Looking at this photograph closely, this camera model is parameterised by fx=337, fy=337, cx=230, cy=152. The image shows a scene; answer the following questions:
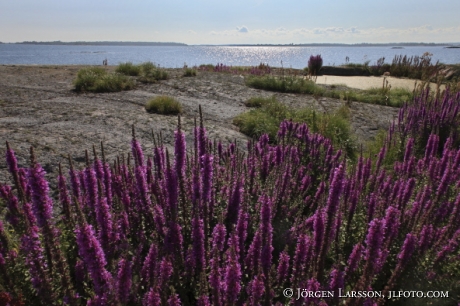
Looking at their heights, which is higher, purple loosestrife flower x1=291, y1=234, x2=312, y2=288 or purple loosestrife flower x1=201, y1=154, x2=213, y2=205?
purple loosestrife flower x1=201, y1=154, x2=213, y2=205

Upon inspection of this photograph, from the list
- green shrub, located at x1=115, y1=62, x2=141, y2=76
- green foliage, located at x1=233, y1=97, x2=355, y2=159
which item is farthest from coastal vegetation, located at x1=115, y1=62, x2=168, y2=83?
green foliage, located at x1=233, y1=97, x2=355, y2=159

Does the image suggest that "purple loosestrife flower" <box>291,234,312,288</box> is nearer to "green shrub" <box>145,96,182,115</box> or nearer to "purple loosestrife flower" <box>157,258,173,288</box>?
"purple loosestrife flower" <box>157,258,173,288</box>

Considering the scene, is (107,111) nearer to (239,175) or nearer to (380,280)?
(239,175)

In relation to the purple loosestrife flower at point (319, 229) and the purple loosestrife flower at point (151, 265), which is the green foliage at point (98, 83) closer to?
the purple loosestrife flower at point (151, 265)

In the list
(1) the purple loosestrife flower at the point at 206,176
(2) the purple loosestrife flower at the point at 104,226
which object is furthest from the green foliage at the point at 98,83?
(2) the purple loosestrife flower at the point at 104,226

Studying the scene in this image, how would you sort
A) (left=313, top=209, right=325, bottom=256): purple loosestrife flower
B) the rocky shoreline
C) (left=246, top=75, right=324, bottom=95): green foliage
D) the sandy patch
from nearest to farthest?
(left=313, top=209, right=325, bottom=256): purple loosestrife flower → the rocky shoreline → (left=246, top=75, right=324, bottom=95): green foliage → the sandy patch

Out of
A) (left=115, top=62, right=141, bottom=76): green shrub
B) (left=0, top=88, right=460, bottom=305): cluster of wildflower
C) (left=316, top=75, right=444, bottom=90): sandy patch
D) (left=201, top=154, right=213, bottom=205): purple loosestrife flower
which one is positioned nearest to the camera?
(left=0, top=88, right=460, bottom=305): cluster of wildflower

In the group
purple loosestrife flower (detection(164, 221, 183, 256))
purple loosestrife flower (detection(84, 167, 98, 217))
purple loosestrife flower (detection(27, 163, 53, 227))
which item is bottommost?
purple loosestrife flower (detection(164, 221, 183, 256))

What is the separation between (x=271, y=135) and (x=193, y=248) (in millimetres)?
5361

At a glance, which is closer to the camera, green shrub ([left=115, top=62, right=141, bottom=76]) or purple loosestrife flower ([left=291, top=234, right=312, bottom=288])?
purple loosestrife flower ([left=291, top=234, right=312, bottom=288])

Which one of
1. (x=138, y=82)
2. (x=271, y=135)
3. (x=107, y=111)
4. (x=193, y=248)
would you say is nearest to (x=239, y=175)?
(x=193, y=248)

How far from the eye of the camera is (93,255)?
1.87m

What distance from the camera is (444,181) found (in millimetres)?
3217

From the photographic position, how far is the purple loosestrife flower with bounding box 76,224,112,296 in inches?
72.3
